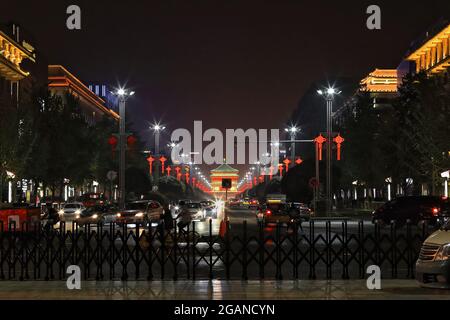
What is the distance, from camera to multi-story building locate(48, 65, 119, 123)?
451 feet

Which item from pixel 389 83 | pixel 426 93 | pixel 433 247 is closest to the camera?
pixel 433 247

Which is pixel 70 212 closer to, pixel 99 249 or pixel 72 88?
pixel 99 249

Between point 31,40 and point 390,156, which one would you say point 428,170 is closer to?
point 390,156

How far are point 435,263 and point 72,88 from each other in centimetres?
12688

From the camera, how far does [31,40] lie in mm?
117250

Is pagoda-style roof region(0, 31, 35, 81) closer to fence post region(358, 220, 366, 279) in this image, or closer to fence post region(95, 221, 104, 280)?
fence post region(95, 221, 104, 280)

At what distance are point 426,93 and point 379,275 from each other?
181 feet

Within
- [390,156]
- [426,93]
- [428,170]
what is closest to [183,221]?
[428,170]

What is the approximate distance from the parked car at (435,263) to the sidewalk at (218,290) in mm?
258

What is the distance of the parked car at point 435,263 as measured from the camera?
16266 mm

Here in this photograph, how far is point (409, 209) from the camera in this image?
4922 cm

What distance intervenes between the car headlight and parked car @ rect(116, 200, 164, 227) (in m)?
33.8

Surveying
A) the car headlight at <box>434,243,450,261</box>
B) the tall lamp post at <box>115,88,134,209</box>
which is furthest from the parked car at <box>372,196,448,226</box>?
the car headlight at <box>434,243,450,261</box>
